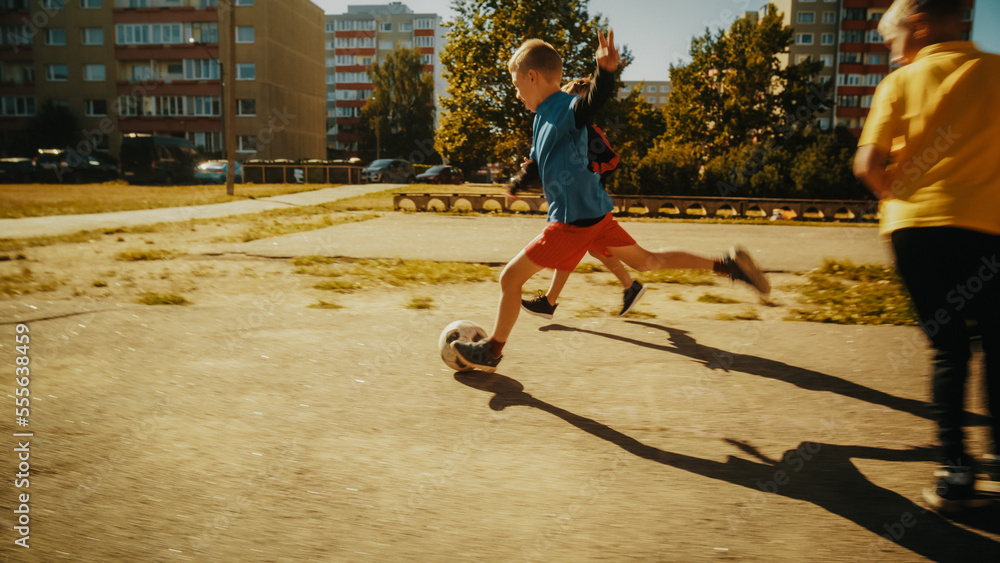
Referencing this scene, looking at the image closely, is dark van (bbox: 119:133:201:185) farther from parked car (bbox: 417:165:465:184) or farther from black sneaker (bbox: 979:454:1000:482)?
black sneaker (bbox: 979:454:1000:482)

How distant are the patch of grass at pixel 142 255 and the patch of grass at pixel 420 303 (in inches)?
158

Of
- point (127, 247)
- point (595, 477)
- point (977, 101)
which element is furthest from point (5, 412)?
point (127, 247)

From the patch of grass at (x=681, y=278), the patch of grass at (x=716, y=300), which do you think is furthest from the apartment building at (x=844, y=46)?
the patch of grass at (x=716, y=300)

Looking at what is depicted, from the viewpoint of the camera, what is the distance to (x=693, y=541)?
6.69 ft

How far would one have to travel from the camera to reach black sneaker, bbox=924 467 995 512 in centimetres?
218

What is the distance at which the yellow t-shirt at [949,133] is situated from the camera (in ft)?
7.38

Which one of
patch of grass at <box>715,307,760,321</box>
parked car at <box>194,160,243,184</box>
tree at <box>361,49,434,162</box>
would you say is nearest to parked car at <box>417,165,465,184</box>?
parked car at <box>194,160,243,184</box>

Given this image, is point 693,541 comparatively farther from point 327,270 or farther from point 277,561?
point 327,270

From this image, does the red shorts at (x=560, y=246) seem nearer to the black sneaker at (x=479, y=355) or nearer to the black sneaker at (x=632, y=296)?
the black sneaker at (x=479, y=355)

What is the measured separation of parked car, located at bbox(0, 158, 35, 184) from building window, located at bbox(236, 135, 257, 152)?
2543 cm

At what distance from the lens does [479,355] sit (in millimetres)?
3553

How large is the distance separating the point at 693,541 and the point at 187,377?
9.10ft

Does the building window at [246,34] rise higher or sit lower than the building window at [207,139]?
higher

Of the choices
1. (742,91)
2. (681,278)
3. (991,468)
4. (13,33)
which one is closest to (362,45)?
(13,33)
